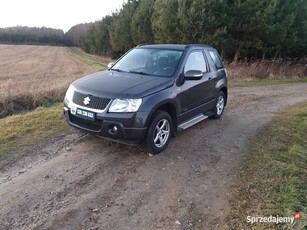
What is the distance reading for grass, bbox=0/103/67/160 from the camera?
17.9 ft

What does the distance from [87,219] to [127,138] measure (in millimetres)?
1541

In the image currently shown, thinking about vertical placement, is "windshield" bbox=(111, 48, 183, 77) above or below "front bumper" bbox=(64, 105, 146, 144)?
above

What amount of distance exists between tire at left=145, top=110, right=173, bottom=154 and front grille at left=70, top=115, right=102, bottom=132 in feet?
2.72

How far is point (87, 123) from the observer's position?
4883mm

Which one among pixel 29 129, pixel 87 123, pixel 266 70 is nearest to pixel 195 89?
pixel 87 123

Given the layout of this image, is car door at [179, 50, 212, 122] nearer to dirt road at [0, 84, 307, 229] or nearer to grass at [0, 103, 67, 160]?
dirt road at [0, 84, 307, 229]

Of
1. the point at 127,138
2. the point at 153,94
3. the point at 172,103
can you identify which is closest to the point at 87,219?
the point at 127,138

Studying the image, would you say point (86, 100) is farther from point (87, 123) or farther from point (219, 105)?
point (219, 105)

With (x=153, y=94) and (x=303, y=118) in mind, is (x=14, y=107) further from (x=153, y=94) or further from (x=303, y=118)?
(x=303, y=118)

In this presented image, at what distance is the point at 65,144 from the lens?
18.0 ft

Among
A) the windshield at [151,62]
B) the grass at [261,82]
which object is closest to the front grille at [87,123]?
the windshield at [151,62]

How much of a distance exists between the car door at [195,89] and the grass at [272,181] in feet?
4.49

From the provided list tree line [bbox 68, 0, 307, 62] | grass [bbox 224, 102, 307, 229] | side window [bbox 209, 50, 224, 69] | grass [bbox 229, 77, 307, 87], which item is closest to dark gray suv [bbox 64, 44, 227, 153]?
side window [bbox 209, 50, 224, 69]

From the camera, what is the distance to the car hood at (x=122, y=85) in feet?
15.2
